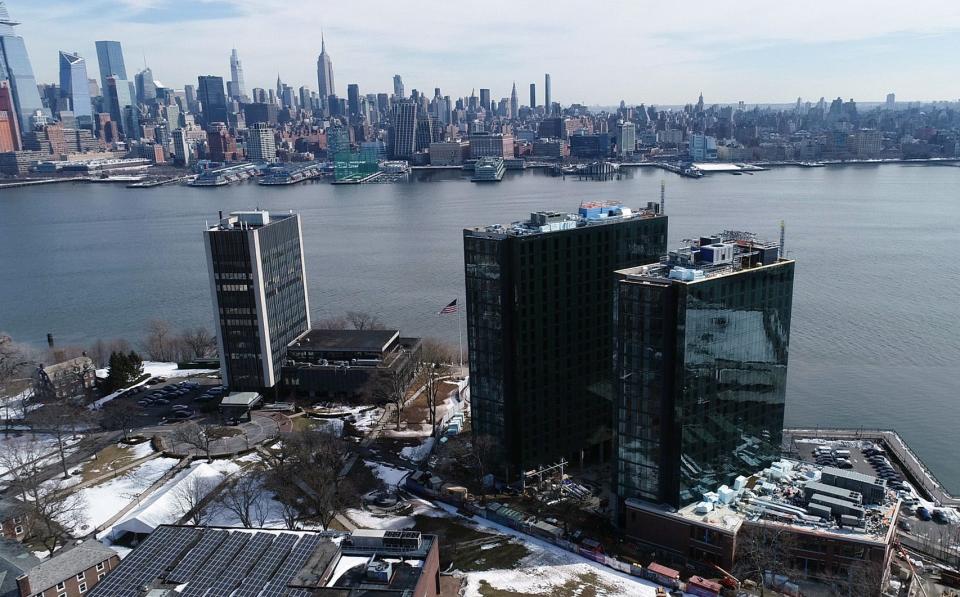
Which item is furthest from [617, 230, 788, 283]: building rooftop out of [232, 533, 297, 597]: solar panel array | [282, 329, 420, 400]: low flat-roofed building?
[282, 329, 420, 400]: low flat-roofed building

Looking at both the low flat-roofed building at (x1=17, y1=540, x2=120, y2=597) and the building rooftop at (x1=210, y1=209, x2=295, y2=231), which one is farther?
the building rooftop at (x1=210, y1=209, x2=295, y2=231)

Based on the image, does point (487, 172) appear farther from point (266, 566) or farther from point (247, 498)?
point (266, 566)

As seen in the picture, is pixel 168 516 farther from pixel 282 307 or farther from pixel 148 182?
pixel 148 182

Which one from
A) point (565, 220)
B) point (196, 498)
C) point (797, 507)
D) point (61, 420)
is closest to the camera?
point (797, 507)

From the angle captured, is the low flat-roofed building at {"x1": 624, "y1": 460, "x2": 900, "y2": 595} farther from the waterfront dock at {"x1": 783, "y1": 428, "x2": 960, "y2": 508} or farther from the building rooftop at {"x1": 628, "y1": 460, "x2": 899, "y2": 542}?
the waterfront dock at {"x1": 783, "y1": 428, "x2": 960, "y2": 508}

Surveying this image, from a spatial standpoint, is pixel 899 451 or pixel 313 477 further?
pixel 899 451

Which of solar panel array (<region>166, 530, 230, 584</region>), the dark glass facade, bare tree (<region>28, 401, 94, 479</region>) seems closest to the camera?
solar panel array (<region>166, 530, 230, 584</region>)

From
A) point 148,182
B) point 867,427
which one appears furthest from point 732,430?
point 148,182

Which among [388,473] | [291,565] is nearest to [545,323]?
[388,473]
